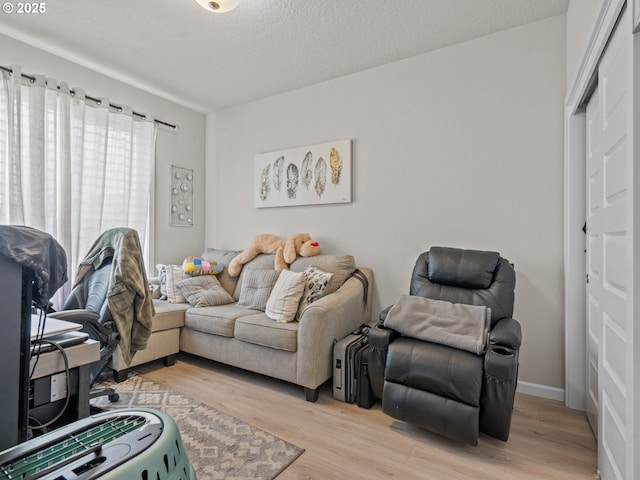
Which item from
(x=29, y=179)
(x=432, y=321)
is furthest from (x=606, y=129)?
(x=29, y=179)

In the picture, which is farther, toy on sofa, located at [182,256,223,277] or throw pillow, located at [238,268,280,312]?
toy on sofa, located at [182,256,223,277]

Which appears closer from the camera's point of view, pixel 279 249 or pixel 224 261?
pixel 279 249

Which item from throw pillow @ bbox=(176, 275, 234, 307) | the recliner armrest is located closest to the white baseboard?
the recliner armrest

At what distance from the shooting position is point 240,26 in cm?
241

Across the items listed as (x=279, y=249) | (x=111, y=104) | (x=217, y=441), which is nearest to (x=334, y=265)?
(x=279, y=249)

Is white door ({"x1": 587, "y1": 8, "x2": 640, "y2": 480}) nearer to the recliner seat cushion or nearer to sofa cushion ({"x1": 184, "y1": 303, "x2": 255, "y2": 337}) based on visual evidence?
the recliner seat cushion

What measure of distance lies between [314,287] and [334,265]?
30 centimetres

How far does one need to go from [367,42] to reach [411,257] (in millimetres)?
1753

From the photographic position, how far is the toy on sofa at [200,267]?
10.6 ft

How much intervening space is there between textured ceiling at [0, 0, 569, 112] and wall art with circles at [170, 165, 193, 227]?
1005 millimetres

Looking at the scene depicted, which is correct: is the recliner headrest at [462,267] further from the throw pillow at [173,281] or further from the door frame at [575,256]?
the throw pillow at [173,281]

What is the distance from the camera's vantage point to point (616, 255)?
1.32 m

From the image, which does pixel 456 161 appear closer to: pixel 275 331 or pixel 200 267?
pixel 275 331

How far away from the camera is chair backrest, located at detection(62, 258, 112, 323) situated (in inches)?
80.1
